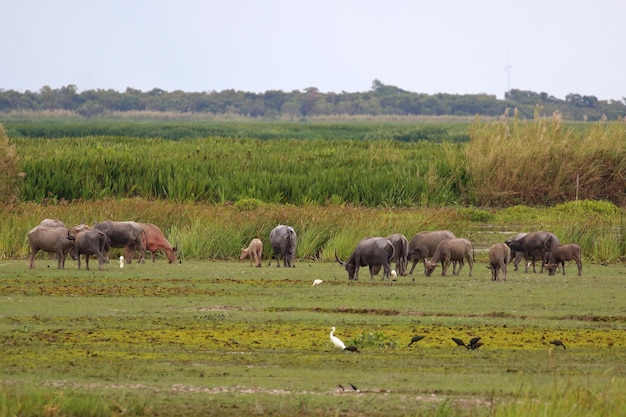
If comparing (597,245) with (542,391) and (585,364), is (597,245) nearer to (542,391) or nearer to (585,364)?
(585,364)

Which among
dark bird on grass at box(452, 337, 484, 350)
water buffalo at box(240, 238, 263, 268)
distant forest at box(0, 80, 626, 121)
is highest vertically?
dark bird on grass at box(452, 337, 484, 350)

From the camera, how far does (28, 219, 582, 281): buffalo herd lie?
900 inches

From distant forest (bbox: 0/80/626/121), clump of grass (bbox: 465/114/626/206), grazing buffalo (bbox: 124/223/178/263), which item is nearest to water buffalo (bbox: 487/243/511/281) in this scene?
grazing buffalo (bbox: 124/223/178/263)

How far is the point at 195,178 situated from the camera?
3853 centimetres

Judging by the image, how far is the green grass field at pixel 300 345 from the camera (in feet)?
37.1

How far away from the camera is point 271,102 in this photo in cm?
17025

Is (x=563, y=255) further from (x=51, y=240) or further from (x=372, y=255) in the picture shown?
(x=51, y=240)

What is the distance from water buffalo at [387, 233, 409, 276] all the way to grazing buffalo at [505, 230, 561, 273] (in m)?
2.91

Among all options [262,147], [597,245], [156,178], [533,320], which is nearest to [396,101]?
[262,147]

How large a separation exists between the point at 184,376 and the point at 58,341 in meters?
2.84

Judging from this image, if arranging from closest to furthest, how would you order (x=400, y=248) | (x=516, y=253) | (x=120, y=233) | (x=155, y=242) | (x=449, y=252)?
(x=400, y=248), (x=449, y=252), (x=120, y=233), (x=516, y=253), (x=155, y=242)

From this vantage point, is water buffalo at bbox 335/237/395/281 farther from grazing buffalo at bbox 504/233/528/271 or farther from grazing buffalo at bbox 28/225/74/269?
grazing buffalo at bbox 28/225/74/269

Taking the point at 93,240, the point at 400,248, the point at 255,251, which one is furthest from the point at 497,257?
the point at 93,240

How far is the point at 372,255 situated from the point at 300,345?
7.75 m
